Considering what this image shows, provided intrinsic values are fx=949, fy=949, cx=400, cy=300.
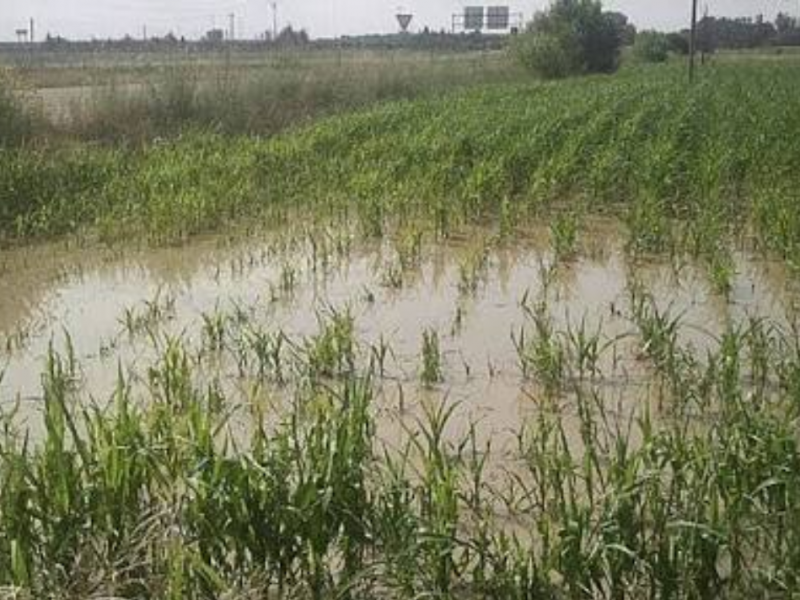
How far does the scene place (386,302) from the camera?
6.74m

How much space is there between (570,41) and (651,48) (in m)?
15.0

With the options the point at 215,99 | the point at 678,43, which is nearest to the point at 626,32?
the point at 678,43

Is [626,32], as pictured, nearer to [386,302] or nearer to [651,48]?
[651,48]

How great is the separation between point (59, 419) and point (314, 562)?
1058mm

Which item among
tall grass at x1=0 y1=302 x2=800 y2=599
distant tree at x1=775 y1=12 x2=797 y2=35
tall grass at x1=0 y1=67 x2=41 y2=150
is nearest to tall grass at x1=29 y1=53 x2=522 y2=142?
tall grass at x1=0 y1=67 x2=41 y2=150

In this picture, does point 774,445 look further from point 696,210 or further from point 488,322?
point 696,210

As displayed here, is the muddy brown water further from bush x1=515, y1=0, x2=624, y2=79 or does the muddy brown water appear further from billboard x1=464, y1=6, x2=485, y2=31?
billboard x1=464, y1=6, x2=485, y2=31

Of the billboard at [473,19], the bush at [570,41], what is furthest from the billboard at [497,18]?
the bush at [570,41]

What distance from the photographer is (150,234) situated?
8859mm

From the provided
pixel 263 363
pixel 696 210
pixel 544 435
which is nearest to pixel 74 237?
pixel 263 363

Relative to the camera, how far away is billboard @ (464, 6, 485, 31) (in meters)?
77.4

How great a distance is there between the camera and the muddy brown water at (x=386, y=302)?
17.0 feet

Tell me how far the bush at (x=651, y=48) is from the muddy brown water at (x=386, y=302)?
153 feet

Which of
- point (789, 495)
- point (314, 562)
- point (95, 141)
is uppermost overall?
point (95, 141)
